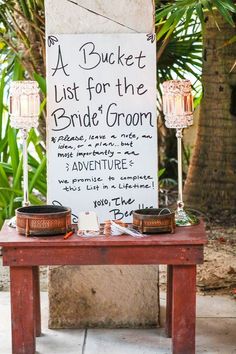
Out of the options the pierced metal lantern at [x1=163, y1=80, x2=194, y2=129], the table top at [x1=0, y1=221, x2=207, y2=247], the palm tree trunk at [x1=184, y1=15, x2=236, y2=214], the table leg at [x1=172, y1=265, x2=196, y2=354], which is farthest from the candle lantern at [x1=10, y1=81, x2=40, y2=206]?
the palm tree trunk at [x1=184, y1=15, x2=236, y2=214]

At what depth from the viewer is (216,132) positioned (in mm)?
7102

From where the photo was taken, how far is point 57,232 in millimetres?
3947

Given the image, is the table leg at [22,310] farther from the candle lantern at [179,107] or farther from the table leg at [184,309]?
the candle lantern at [179,107]

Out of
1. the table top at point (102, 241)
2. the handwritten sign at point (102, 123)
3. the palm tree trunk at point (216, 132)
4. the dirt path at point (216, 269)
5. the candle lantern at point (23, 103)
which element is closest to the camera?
the table top at point (102, 241)

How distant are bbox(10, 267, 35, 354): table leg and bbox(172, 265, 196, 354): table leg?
2.25 feet

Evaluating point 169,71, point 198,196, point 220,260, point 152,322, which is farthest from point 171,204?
point 152,322

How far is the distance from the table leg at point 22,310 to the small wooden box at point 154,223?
1.84 feet

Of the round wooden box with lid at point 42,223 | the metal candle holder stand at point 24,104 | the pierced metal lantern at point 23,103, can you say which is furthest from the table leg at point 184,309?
the pierced metal lantern at point 23,103

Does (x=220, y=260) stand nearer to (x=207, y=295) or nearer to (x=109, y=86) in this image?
(x=207, y=295)

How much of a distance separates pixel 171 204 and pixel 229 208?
0.62 metres

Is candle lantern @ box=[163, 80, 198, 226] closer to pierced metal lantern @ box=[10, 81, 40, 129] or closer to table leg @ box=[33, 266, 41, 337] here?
pierced metal lantern @ box=[10, 81, 40, 129]

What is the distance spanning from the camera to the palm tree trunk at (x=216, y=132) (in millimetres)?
7012

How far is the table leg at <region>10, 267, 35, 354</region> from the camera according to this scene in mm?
3941

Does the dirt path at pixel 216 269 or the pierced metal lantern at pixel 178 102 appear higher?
the pierced metal lantern at pixel 178 102
